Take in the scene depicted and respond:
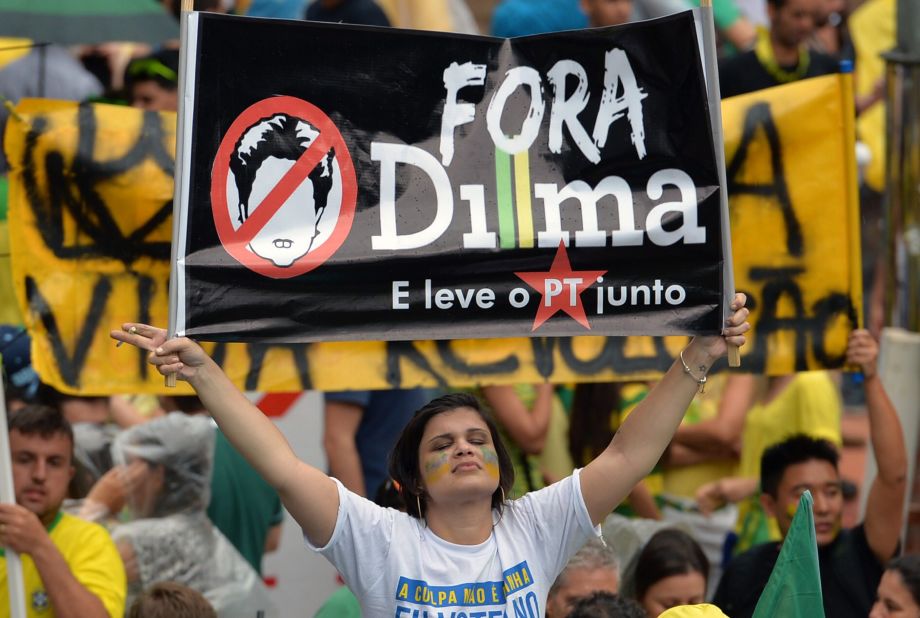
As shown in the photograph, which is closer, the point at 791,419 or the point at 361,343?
the point at 361,343

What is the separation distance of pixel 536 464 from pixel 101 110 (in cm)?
203

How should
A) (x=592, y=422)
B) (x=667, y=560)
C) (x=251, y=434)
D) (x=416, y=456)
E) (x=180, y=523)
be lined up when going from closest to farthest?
1. (x=251, y=434)
2. (x=416, y=456)
3. (x=667, y=560)
4. (x=180, y=523)
5. (x=592, y=422)

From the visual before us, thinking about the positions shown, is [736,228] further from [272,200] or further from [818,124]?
[272,200]

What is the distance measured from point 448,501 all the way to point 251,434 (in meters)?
0.46

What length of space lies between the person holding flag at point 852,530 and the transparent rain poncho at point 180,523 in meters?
1.55

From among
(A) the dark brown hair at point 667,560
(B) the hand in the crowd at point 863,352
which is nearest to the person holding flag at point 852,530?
(B) the hand in the crowd at point 863,352

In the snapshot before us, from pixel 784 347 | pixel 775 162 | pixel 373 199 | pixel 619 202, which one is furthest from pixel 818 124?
pixel 373 199

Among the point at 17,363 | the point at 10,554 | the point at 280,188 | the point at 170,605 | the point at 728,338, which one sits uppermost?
the point at 280,188

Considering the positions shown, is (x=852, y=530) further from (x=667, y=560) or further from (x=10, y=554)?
(x=10, y=554)

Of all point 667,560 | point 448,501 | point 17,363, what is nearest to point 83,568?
point 17,363

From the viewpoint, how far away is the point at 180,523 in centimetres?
525

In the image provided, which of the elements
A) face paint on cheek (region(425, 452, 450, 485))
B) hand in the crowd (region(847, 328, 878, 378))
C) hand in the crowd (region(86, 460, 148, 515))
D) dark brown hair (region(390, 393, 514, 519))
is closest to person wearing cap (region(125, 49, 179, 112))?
hand in the crowd (region(86, 460, 148, 515))

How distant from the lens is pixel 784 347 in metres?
5.01

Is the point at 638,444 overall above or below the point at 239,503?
above
